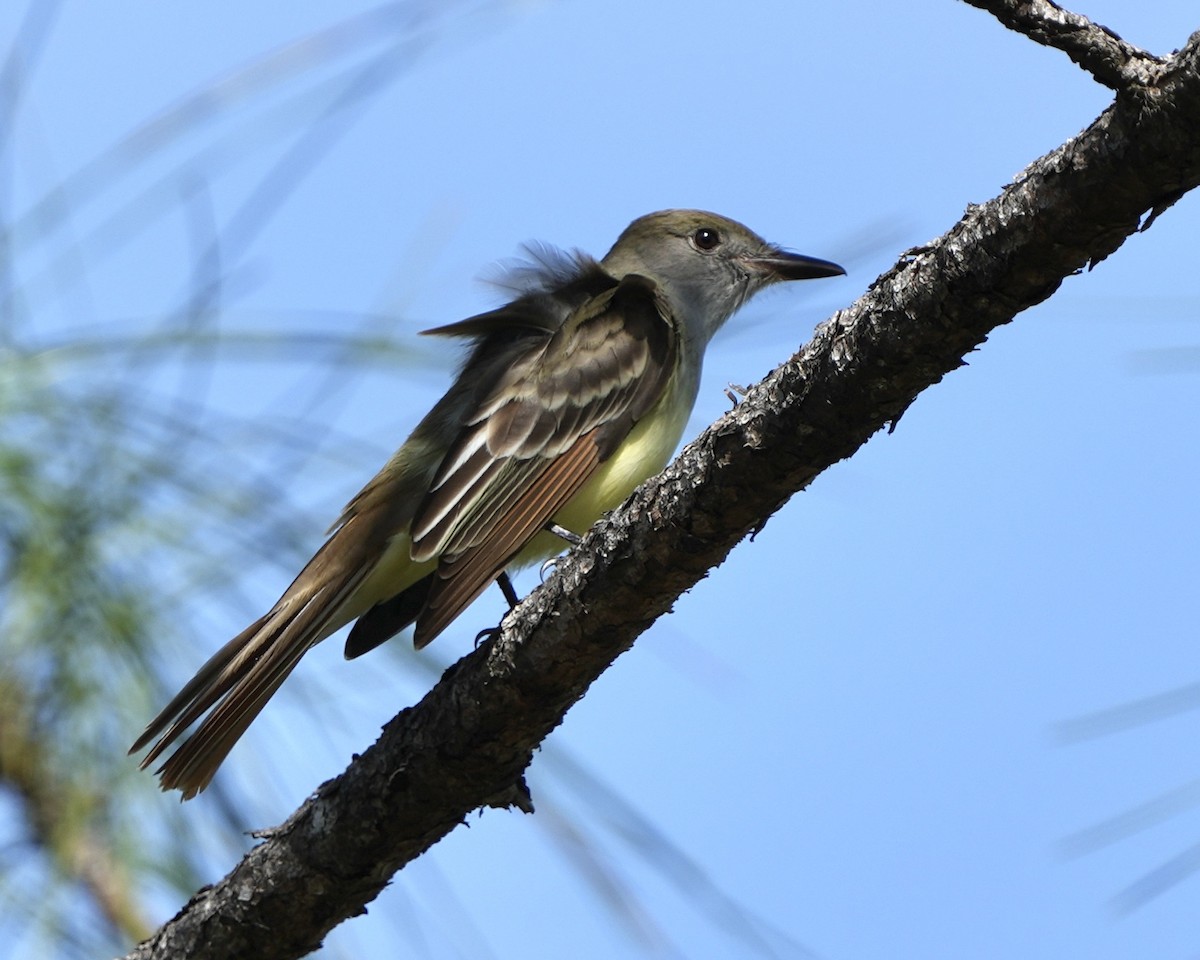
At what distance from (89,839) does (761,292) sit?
3.84 meters

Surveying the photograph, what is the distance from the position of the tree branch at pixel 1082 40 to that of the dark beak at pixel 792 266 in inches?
146

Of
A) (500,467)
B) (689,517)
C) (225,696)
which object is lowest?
(689,517)

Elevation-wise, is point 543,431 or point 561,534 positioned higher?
point 543,431

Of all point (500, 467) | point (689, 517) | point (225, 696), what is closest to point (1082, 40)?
point (689, 517)

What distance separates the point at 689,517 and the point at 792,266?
342cm

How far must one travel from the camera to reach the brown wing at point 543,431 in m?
4.29

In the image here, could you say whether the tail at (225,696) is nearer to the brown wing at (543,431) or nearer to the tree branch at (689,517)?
the tree branch at (689,517)

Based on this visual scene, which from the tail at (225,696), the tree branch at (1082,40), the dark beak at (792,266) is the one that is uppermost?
the dark beak at (792,266)

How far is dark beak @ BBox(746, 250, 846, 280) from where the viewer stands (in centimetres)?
601

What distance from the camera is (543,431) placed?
469 centimetres

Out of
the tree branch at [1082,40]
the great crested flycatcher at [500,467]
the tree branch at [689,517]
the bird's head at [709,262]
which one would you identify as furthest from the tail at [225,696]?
the bird's head at [709,262]

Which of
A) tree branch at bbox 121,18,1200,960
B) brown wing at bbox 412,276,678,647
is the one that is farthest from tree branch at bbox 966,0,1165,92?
brown wing at bbox 412,276,678,647

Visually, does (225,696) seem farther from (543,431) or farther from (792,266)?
(792,266)

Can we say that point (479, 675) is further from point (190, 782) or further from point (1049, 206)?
point (1049, 206)
